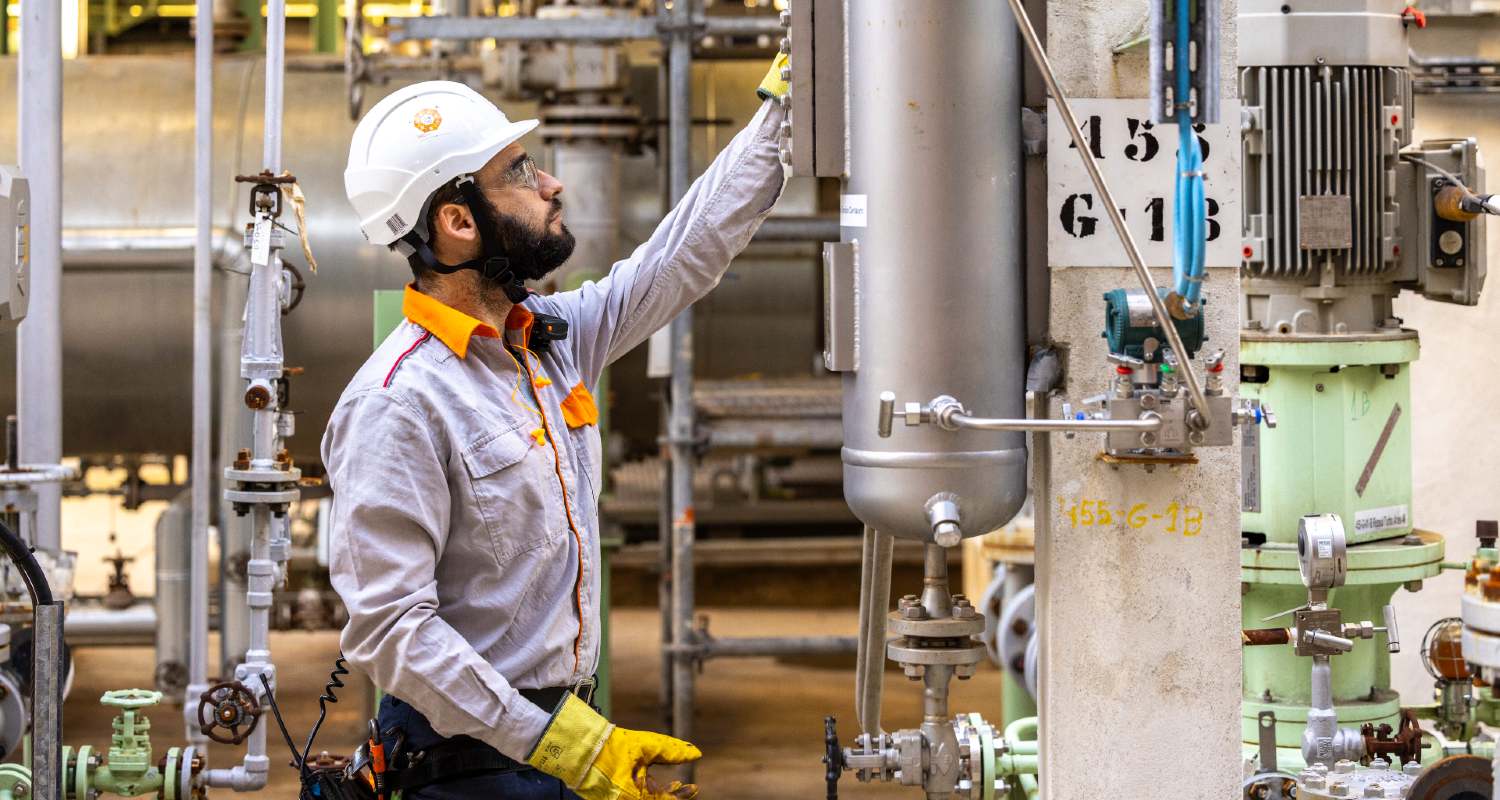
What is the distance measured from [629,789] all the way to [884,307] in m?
0.65

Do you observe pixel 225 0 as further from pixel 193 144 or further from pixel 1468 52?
pixel 1468 52

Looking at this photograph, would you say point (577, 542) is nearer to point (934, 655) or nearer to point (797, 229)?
point (934, 655)

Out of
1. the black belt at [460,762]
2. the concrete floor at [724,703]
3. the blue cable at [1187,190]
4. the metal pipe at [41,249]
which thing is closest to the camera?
the blue cable at [1187,190]

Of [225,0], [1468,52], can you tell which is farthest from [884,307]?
[225,0]

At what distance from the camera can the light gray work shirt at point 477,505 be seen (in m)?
2.01

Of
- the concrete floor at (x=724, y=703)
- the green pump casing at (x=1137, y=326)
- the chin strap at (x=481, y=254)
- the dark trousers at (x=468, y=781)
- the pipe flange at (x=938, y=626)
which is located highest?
the chin strap at (x=481, y=254)

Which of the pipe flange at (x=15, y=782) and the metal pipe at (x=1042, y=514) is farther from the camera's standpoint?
the pipe flange at (x=15, y=782)

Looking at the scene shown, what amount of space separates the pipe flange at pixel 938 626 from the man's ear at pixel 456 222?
0.74 metres

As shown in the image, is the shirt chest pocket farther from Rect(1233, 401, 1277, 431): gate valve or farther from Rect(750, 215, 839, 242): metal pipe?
Rect(750, 215, 839, 242): metal pipe

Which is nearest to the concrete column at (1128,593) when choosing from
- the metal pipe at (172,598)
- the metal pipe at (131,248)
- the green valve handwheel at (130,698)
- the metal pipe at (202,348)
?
the green valve handwheel at (130,698)

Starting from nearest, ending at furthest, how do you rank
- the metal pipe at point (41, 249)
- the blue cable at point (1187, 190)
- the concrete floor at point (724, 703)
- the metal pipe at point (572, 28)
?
the blue cable at point (1187, 190) < the metal pipe at point (41, 249) < the metal pipe at point (572, 28) < the concrete floor at point (724, 703)

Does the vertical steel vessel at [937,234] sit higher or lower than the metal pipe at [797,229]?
lower

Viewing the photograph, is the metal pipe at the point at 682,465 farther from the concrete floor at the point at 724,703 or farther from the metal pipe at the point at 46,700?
the metal pipe at the point at 46,700

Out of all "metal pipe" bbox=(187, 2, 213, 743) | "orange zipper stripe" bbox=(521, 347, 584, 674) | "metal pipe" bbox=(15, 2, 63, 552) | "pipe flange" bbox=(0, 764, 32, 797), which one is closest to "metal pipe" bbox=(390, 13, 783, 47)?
"metal pipe" bbox=(187, 2, 213, 743)
